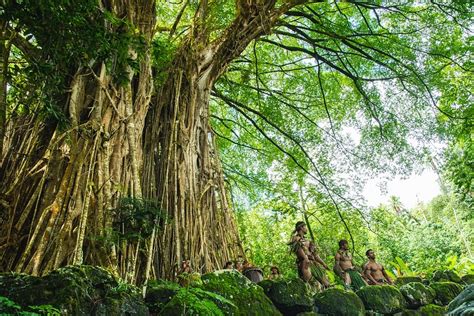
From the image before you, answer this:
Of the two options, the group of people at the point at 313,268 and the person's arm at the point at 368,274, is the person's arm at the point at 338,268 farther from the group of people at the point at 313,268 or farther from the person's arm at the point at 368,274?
the person's arm at the point at 368,274

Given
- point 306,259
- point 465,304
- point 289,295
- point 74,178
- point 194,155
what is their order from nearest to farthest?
point 465,304
point 289,295
point 74,178
point 306,259
point 194,155

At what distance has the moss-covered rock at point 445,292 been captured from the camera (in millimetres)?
3828

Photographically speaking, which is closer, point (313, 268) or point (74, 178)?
point (74, 178)

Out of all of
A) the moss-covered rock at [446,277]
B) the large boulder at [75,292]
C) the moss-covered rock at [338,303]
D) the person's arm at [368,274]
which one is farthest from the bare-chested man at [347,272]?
the large boulder at [75,292]

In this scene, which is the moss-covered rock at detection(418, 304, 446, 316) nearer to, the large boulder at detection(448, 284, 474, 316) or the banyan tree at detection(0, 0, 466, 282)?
the large boulder at detection(448, 284, 474, 316)

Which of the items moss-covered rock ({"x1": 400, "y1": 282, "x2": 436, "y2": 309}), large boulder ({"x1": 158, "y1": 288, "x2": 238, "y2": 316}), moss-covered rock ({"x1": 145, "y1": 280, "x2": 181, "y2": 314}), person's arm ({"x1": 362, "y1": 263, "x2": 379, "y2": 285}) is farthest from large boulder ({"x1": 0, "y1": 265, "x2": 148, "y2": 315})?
person's arm ({"x1": 362, "y1": 263, "x2": 379, "y2": 285})

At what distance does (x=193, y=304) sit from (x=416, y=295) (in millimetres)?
2358

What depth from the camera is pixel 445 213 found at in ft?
71.6

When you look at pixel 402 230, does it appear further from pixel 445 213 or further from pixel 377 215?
pixel 377 215

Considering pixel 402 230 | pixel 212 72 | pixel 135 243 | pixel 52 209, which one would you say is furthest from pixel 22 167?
pixel 402 230

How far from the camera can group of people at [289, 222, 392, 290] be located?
13.5 ft

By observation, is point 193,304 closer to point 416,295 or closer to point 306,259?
point 306,259

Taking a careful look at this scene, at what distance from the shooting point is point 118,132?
3904 mm

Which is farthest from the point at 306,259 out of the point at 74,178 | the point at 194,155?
the point at 74,178
